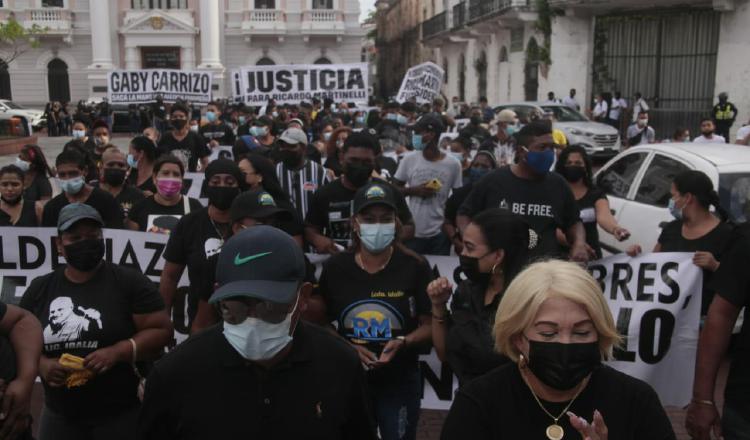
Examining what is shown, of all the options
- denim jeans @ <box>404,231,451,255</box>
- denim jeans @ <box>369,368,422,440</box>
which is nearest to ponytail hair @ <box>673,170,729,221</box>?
denim jeans @ <box>369,368,422,440</box>

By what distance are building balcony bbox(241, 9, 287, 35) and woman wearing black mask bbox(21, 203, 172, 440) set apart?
1735 inches

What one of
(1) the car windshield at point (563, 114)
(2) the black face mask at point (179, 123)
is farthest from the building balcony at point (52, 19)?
(2) the black face mask at point (179, 123)

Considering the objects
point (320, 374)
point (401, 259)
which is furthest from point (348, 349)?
point (401, 259)

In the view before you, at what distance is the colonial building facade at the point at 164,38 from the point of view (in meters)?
45.2

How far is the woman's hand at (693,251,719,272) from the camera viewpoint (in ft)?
15.8

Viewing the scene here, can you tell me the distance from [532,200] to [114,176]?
364 centimetres

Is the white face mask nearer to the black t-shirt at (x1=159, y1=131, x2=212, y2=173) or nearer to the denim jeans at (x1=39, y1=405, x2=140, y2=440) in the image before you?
the denim jeans at (x1=39, y1=405, x2=140, y2=440)

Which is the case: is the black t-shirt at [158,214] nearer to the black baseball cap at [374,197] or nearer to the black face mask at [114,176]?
the black face mask at [114,176]

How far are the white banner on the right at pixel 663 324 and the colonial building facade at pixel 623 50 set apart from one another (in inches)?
756

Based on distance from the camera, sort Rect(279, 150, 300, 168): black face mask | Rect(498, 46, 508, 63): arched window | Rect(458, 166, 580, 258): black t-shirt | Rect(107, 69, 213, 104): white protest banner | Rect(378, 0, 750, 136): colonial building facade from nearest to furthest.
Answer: Rect(458, 166, 580, 258): black t-shirt, Rect(279, 150, 300, 168): black face mask, Rect(107, 69, 213, 104): white protest banner, Rect(378, 0, 750, 136): colonial building facade, Rect(498, 46, 508, 63): arched window

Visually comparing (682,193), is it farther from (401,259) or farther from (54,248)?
(54,248)

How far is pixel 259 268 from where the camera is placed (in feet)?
7.54

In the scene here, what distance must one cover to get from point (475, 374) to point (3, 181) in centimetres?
433

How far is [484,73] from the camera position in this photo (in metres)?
37.4
